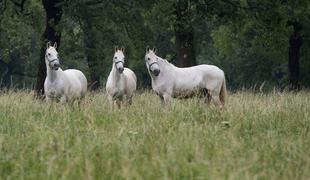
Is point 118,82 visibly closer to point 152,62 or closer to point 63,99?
point 152,62

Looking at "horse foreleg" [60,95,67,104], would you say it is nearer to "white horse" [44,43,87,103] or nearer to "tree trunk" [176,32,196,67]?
"white horse" [44,43,87,103]

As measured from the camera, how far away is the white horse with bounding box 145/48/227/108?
44.8ft

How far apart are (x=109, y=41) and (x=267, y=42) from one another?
19.5ft

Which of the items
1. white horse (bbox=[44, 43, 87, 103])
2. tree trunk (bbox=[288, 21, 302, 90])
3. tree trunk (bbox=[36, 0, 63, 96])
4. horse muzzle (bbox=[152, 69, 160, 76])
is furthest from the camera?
tree trunk (bbox=[288, 21, 302, 90])

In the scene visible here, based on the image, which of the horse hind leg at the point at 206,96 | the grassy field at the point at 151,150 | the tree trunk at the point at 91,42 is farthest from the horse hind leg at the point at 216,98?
the tree trunk at the point at 91,42

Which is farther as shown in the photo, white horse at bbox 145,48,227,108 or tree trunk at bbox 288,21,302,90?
tree trunk at bbox 288,21,302,90

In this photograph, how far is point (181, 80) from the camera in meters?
13.9

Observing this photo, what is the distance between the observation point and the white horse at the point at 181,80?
13.7m

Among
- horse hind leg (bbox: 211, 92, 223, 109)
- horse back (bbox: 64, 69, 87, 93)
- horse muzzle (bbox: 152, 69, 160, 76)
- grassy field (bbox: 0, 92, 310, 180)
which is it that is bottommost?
horse hind leg (bbox: 211, 92, 223, 109)

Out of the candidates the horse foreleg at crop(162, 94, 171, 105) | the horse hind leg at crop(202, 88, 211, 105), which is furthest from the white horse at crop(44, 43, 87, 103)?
the horse hind leg at crop(202, 88, 211, 105)

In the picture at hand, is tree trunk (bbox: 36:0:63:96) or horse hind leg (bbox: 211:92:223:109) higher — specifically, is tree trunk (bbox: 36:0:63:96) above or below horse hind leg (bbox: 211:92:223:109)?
above

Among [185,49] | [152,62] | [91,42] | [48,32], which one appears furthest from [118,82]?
[185,49]

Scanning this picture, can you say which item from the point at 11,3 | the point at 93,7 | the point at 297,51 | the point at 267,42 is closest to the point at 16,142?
the point at 93,7

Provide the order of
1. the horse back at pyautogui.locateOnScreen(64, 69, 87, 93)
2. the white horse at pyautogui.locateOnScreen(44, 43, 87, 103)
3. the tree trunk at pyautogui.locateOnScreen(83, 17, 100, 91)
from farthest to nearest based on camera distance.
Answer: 1. the tree trunk at pyautogui.locateOnScreen(83, 17, 100, 91)
2. the horse back at pyautogui.locateOnScreen(64, 69, 87, 93)
3. the white horse at pyautogui.locateOnScreen(44, 43, 87, 103)
